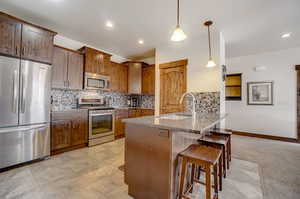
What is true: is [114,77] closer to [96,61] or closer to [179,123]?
[96,61]

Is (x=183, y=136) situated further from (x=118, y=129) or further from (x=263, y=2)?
(x=118, y=129)

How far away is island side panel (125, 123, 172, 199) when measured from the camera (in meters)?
1.37

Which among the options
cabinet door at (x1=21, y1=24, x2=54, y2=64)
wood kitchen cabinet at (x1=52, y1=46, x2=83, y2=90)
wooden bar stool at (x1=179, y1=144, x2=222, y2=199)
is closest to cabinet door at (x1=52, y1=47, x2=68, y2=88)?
wood kitchen cabinet at (x1=52, y1=46, x2=83, y2=90)

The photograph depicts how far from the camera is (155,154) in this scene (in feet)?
4.75

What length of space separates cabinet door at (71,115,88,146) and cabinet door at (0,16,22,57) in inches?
68.3

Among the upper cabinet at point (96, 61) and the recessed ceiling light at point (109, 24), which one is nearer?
the recessed ceiling light at point (109, 24)

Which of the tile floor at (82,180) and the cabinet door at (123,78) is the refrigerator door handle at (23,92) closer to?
the tile floor at (82,180)

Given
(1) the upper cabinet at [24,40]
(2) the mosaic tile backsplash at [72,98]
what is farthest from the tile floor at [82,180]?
(1) the upper cabinet at [24,40]

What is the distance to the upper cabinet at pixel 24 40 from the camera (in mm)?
2209

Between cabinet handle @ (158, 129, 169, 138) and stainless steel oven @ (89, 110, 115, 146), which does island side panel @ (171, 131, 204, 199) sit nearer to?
cabinet handle @ (158, 129, 169, 138)

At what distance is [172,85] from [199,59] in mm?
976

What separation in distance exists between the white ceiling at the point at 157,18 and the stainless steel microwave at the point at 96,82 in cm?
101

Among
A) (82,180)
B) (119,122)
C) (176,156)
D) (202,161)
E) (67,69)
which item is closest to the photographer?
(202,161)

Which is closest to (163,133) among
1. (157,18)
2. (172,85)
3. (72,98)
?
(157,18)
